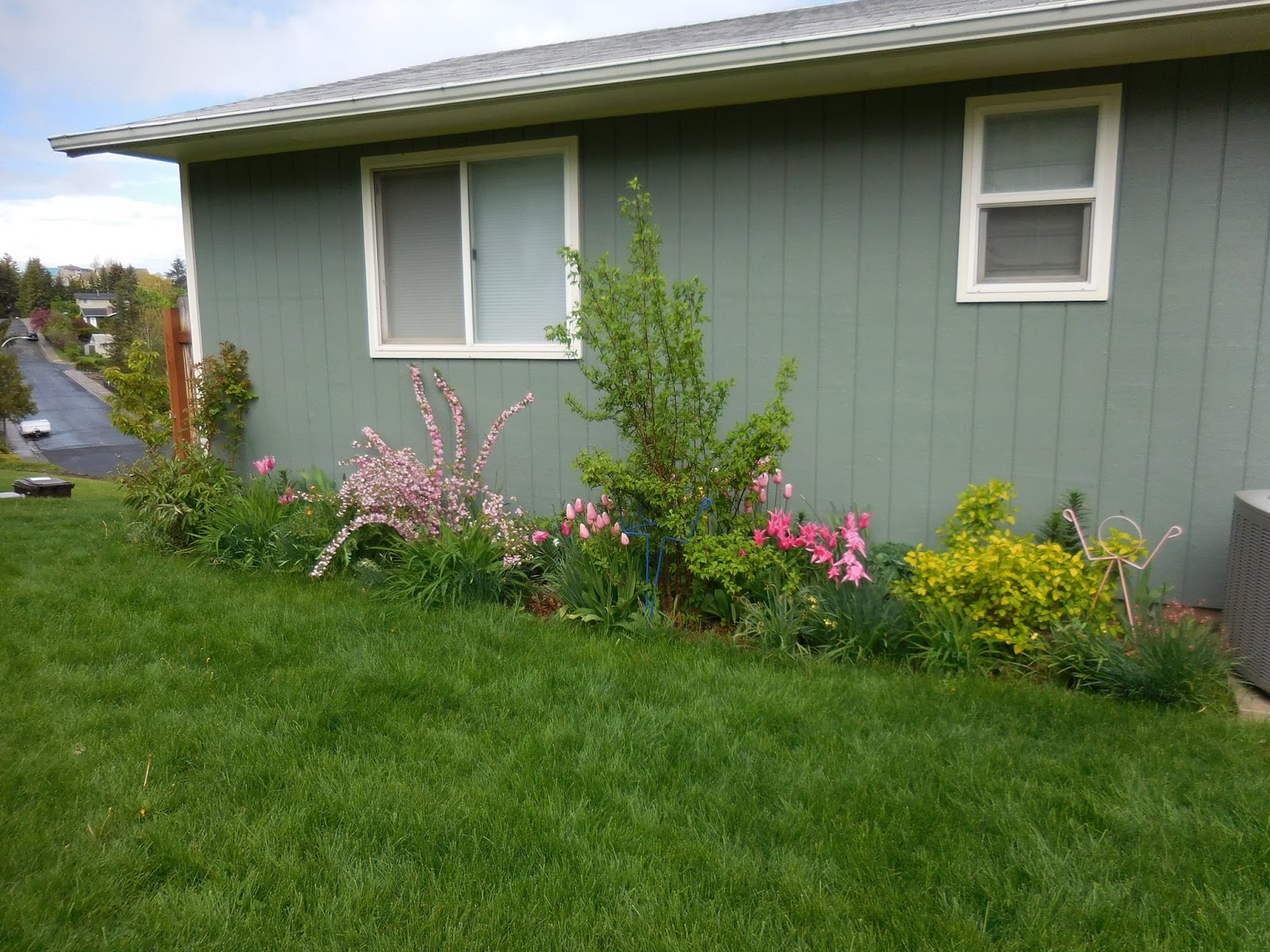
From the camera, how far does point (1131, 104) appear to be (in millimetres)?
4277

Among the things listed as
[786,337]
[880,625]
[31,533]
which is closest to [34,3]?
[31,533]

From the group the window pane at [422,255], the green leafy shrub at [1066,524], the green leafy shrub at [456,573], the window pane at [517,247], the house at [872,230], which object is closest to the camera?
the house at [872,230]

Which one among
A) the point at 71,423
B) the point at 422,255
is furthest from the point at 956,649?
the point at 71,423

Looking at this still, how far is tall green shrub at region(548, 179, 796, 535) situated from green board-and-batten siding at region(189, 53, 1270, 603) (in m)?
0.70

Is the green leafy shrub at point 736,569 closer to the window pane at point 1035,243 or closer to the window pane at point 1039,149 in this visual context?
the window pane at point 1035,243

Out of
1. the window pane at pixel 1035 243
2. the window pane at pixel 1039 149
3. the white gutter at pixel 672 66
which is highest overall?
the white gutter at pixel 672 66

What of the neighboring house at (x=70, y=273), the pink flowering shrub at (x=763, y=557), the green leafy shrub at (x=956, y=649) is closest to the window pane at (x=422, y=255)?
the pink flowering shrub at (x=763, y=557)

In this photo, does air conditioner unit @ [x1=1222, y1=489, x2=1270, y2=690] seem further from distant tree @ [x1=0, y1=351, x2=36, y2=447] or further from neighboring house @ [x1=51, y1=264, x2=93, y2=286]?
neighboring house @ [x1=51, y1=264, x2=93, y2=286]

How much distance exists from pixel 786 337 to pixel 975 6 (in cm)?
188

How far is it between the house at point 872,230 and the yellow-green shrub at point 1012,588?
65 cm

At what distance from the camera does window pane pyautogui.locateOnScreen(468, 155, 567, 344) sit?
570cm

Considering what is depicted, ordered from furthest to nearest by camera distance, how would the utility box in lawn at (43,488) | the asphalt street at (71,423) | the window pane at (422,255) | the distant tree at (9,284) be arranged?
the distant tree at (9,284), the asphalt street at (71,423), the utility box in lawn at (43,488), the window pane at (422,255)

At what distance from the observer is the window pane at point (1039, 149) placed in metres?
4.41

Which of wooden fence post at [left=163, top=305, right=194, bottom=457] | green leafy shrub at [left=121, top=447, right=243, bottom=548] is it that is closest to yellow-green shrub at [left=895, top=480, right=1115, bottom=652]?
green leafy shrub at [left=121, top=447, right=243, bottom=548]
